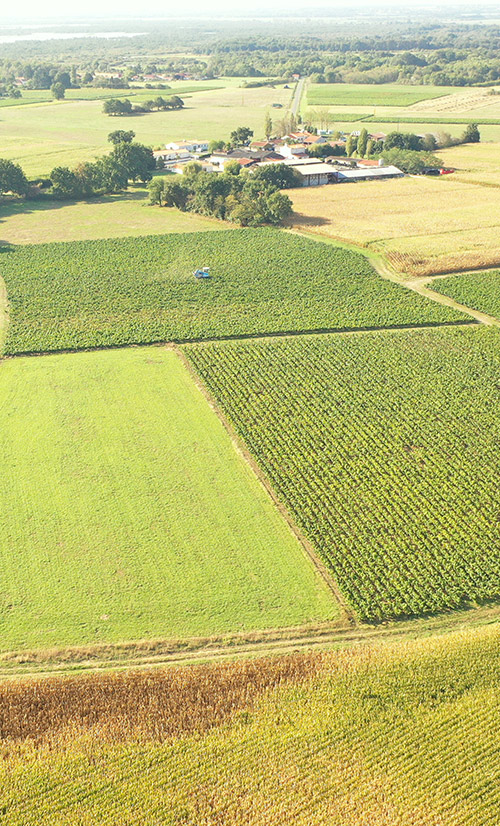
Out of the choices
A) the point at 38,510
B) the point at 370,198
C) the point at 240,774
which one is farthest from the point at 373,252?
the point at 240,774

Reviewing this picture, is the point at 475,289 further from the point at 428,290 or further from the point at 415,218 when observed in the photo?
the point at 415,218

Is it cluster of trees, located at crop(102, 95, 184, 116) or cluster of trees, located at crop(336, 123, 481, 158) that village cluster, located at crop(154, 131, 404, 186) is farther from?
cluster of trees, located at crop(102, 95, 184, 116)

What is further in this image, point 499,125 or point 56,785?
point 499,125

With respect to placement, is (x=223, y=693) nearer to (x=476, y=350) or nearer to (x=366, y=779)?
(x=366, y=779)

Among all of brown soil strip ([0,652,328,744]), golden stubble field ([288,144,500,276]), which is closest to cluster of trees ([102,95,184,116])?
golden stubble field ([288,144,500,276])

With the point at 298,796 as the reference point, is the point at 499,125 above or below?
above

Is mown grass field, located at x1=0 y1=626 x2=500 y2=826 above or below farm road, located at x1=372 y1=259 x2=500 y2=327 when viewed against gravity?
below

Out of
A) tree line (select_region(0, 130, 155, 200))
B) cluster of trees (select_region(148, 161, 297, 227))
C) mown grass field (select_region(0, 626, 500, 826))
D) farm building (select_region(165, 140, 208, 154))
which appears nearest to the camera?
mown grass field (select_region(0, 626, 500, 826))

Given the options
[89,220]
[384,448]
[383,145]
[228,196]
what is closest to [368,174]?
[383,145]
